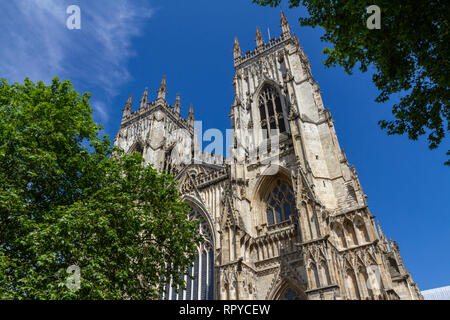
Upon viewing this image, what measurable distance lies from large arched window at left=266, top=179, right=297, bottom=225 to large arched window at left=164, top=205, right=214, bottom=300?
4369mm

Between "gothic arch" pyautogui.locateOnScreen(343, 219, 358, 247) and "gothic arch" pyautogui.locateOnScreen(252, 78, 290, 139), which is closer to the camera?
"gothic arch" pyautogui.locateOnScreen(343, 219, 358, 247)

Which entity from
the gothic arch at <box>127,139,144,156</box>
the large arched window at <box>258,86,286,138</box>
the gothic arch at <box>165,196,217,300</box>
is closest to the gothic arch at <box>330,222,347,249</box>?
the gothic arch at <box>165,196,217,300</box>

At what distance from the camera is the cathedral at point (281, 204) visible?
15252mm

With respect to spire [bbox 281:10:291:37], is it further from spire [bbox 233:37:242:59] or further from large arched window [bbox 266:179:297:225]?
large arched window [bbox 266:179:297:225]

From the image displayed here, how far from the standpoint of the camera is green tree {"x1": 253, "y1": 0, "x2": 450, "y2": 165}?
666cm

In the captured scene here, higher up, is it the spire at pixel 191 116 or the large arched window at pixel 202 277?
the spire at pixel 191 116

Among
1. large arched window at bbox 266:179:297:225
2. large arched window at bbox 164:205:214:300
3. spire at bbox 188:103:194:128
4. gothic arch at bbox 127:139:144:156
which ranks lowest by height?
large arched window at bbox 164:205:214:300

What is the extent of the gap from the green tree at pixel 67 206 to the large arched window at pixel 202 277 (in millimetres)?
8060

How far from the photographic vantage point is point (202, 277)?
2055cm

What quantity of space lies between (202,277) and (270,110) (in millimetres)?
13849

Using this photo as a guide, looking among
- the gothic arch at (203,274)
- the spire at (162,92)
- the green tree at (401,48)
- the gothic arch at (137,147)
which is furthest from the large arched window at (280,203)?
the spire at (162,92)

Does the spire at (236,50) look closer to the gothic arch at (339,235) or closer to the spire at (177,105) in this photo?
the spire at (177,105)

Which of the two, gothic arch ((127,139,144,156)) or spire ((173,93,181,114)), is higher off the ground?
spire ((173,93,181,114))
